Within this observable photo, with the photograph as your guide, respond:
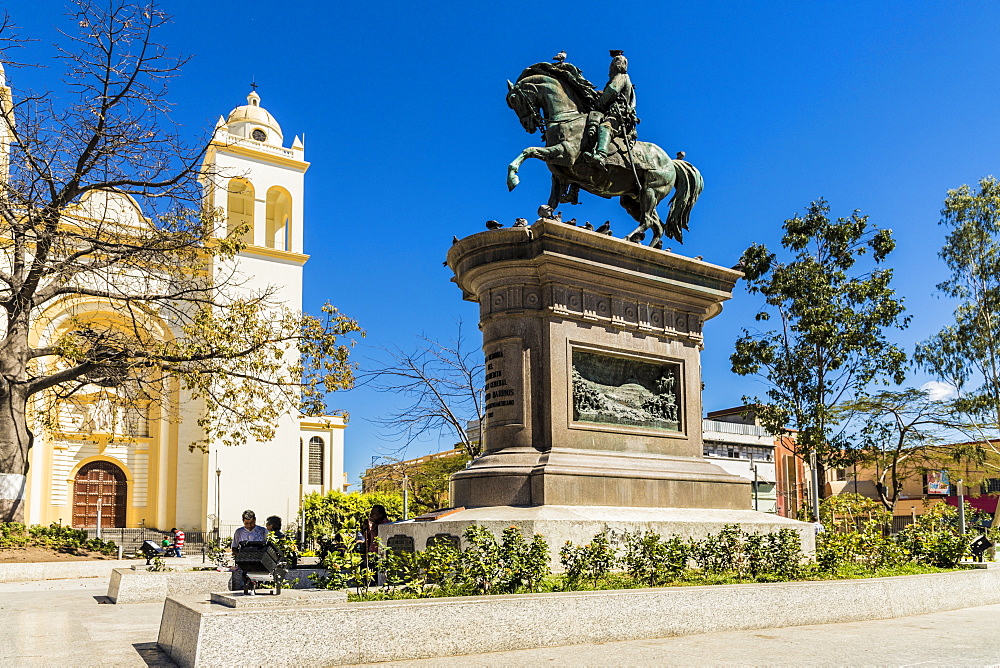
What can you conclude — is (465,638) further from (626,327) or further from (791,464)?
(791,464)

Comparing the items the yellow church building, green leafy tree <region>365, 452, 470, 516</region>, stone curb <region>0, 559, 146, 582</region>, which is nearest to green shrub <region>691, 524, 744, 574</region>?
stone curb <region>0, 559, 146, 582</region>

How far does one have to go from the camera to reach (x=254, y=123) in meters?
55.0

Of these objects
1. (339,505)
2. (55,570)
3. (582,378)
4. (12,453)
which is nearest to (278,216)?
(339,505)

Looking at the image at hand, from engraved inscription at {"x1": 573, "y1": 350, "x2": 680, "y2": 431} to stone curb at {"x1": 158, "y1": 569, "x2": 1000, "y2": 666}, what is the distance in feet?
11.7

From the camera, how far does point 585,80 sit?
13500 mm

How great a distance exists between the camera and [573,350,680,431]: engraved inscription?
39.2ft

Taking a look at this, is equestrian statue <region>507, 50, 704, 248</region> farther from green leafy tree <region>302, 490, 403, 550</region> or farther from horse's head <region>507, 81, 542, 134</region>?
green leafy tree <region>302, 490, 403, 550</region>

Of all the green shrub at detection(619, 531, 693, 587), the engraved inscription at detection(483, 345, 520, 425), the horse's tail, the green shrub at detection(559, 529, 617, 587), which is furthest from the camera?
the horse's tail

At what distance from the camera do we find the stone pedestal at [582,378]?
445 inches

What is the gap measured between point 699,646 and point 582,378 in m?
4.79

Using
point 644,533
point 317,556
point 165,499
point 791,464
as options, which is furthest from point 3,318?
point 791,464

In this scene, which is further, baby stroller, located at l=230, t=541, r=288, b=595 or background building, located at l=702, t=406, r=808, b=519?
background building, located at l=702, t=406, r=808, b=519

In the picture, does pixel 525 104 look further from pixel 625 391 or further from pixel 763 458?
pixel 763 458

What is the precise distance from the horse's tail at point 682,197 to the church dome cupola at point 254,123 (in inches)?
1728
